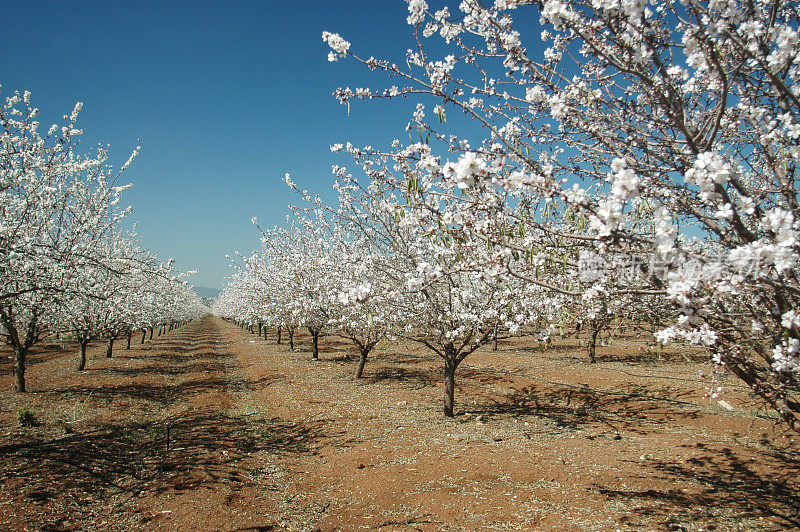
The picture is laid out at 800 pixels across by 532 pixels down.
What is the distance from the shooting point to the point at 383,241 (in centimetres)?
771

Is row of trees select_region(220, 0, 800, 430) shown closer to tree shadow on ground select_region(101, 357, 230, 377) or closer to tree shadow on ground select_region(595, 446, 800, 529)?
tree shadow on ground select_region(595, 446, 800, 529)

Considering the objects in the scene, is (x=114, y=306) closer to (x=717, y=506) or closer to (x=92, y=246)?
(x=92, y=246)

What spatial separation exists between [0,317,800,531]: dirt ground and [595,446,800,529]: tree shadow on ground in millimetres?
29

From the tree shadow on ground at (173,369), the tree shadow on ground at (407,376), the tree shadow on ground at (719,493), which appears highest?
the tree shadow on ground at (719,493)

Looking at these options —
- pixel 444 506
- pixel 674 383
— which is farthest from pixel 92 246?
pixel 674 383

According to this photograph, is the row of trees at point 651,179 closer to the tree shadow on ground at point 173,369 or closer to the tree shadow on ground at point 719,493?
the tree shadow on ground at point 719,493

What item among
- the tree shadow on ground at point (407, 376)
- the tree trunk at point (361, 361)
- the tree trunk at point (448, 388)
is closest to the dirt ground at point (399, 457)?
the tree trunk at point (448, 388)

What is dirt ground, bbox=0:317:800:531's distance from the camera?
16.5ft

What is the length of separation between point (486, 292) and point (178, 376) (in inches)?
569

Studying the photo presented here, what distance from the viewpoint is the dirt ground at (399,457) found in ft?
16.5

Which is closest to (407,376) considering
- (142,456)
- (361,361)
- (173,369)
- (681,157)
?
(361,361)

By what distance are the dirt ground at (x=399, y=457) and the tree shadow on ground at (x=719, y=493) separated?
0.09ft

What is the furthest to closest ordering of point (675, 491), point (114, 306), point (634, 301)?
point (114, 306) → point (675, 491) → point (634, 301)

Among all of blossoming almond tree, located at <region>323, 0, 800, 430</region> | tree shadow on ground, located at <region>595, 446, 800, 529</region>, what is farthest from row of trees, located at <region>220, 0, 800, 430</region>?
tree shadow on ground, located at <region>595, 446, 800, 529</region>
